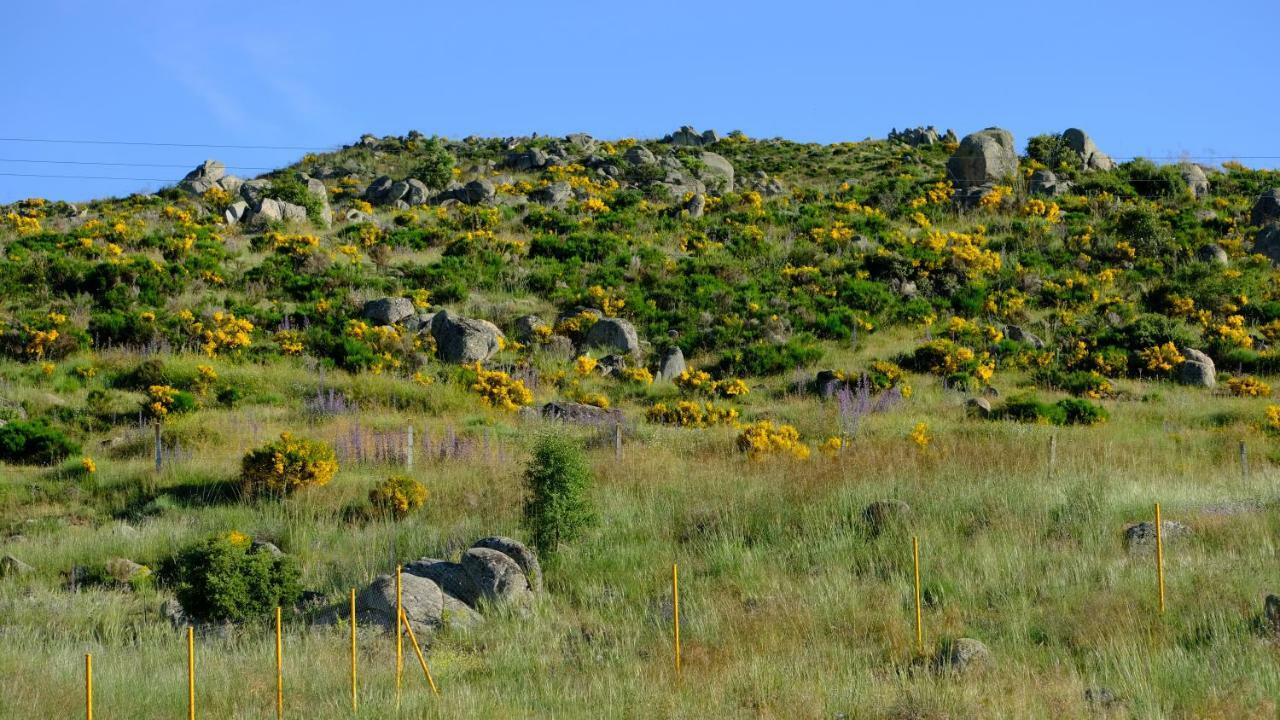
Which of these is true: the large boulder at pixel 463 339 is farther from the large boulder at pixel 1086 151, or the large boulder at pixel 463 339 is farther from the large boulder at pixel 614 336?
the large boulder at pixel 1086 151

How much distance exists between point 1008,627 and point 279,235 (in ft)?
95.1

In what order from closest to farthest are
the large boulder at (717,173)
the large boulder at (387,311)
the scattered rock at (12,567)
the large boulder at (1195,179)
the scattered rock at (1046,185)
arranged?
the scattered rock at (12,567), the large boulder at (387,311), the scattered rock at (1046,185), the large boulder at (1195,179), the large boulder at (717,173)

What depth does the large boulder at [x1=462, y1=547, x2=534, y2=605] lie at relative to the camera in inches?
498

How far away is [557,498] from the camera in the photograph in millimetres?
14422

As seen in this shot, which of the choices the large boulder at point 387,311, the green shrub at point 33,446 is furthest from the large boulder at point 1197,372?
the green shrub at point 33,446

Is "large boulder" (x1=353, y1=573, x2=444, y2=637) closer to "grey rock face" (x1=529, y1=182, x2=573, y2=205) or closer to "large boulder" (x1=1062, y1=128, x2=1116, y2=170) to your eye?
"grey rock face" (x1=529, y1=182, x2=573, y2=205)

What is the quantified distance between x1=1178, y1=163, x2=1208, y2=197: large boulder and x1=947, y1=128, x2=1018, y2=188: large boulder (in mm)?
6139

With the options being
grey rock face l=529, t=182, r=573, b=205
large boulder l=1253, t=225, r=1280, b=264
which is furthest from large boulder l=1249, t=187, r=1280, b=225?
grey rock face l=529, t=182, r=573, b=205

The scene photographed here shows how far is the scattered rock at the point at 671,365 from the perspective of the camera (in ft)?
85.9

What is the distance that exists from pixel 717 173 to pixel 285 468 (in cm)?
3442

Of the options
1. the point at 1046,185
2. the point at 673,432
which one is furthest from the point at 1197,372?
the point at 1046,185

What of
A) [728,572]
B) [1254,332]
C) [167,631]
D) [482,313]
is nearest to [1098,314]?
[1254,332]

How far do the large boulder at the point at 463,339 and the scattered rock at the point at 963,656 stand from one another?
17.0 meters

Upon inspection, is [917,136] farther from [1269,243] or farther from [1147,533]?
[1147,533]
